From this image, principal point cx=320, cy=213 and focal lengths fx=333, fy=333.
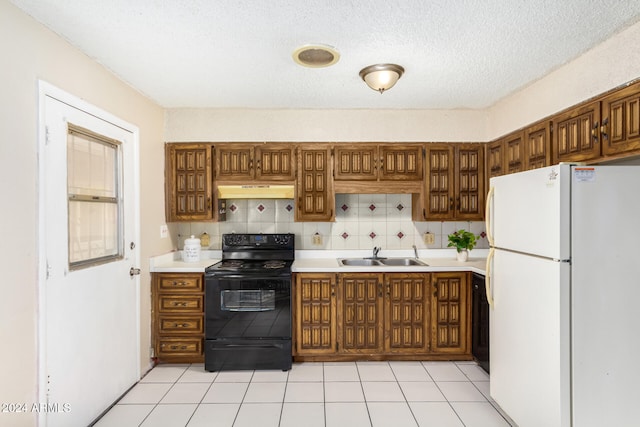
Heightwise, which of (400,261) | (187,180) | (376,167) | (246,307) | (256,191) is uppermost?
(376,167)

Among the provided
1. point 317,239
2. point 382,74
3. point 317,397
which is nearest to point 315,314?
point 317,397

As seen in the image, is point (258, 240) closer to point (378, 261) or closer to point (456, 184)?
point (378, 261)

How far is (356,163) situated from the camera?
325 cm

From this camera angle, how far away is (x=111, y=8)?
1.67 metres

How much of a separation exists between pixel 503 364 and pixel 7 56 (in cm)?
321

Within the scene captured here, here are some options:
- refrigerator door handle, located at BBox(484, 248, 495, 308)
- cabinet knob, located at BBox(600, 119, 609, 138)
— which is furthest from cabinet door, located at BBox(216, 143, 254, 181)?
cabinet knob, located at BBox(600, 119, 609, 138)

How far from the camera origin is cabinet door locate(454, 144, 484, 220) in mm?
3281

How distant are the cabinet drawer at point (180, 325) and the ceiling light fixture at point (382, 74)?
2.42 m

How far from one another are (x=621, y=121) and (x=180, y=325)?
11.4 ft

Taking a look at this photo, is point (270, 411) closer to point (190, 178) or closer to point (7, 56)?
point (190, 178)

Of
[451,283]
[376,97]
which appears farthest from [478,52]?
[451,283]

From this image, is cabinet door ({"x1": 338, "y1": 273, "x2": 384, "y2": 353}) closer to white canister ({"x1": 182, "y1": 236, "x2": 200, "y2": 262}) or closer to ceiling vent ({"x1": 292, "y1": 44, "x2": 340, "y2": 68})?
white canister ({"x1": 182, "y1": 236, "x2": 200, "y2": 262})

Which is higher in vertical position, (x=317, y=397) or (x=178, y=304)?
(x=178, y=304)

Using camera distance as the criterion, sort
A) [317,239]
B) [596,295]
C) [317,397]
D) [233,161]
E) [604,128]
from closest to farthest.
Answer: [596,295]
[604,128]
[317,397]
[233,161]
[317,239]
